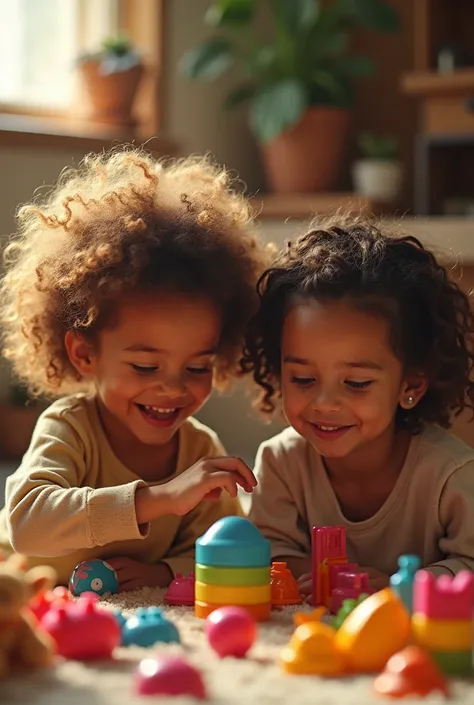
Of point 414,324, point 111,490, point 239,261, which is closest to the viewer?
point 111,490

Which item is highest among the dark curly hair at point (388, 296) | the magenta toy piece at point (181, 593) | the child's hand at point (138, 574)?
the dark curly hair at point (388, 296)

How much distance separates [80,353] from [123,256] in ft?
0.55

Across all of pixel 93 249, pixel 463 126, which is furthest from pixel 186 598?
pixel 463 126

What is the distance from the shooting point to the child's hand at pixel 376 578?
4.87 feet

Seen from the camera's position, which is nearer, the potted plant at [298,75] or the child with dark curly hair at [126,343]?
the child with dark curly hair at [126,343]

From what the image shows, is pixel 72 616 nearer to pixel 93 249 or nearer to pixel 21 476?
pixel 21 476

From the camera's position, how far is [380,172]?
360 cm

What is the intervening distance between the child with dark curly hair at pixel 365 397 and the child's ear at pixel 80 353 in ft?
0.75

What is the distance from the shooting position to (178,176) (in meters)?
1.77

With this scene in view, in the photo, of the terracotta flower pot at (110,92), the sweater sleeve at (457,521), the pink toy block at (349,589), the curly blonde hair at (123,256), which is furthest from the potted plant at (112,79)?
the pink toy block at (349,589)

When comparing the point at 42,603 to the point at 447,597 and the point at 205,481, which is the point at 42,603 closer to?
the point at 205,481

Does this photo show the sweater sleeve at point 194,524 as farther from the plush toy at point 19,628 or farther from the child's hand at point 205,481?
the plush toy at point 19,628

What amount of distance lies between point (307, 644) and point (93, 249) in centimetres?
72

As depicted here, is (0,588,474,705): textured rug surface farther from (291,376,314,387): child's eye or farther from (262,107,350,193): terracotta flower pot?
(262,107,350,193): terracotta flower pot
